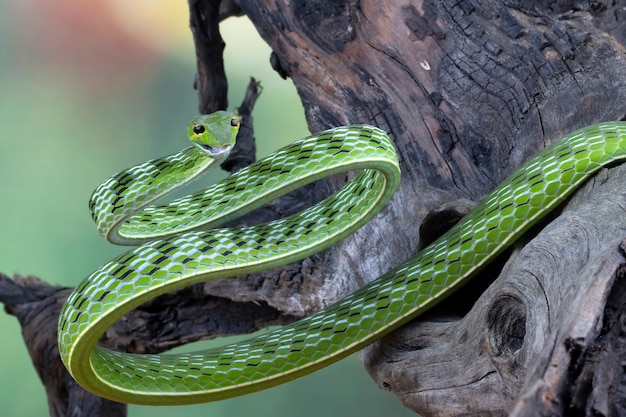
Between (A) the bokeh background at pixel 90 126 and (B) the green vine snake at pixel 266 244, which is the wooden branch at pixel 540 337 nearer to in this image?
(B) the green vine snake at pixel 266 244

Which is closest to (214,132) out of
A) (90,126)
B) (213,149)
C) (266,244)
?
(213,149)

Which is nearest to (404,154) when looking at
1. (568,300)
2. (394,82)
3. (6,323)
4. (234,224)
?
(394,82)

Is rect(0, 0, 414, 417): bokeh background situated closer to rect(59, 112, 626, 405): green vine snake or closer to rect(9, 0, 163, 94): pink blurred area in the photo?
rect(9, 0, 163, 94): pink blurred area

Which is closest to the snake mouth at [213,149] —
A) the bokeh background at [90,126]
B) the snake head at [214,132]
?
the snake head at [214,132]

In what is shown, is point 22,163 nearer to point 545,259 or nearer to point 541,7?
point 541,7

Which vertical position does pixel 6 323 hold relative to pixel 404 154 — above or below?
below

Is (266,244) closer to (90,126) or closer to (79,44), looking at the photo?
(90,126)
